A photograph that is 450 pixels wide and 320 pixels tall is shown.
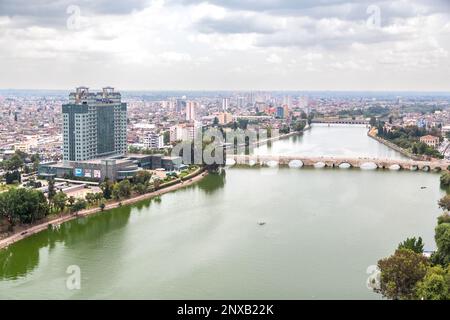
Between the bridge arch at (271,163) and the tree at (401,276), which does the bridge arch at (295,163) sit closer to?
the bridge arch at (271,163)

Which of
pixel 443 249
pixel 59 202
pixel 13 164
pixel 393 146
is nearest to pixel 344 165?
pixel 393 146

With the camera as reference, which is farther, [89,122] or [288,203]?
[89,122]

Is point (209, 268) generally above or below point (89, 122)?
below

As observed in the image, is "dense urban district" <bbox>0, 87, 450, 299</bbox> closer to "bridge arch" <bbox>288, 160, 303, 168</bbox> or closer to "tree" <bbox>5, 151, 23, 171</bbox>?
"tree" <bbox>5, 151, 23, 171</bbox>

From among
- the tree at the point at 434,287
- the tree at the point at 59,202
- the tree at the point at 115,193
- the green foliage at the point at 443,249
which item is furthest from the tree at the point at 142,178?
the tree at the point at 434,287

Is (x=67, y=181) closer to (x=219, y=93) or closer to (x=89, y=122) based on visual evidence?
(x=89, y=122)

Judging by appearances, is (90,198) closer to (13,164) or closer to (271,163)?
(13,164)
